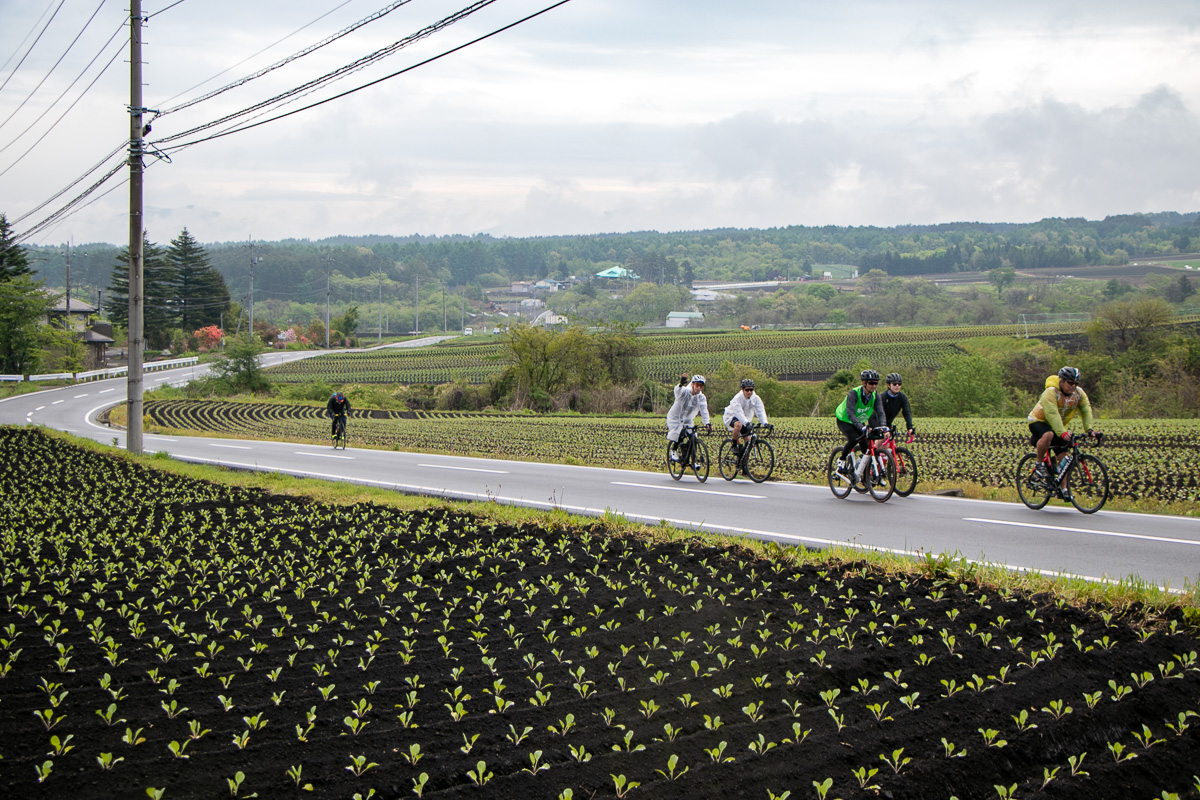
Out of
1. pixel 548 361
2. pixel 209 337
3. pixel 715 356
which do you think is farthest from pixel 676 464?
pixel 209 337

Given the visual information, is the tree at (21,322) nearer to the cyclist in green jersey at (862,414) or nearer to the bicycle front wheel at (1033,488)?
the cyclist in green jersey at (862,414)

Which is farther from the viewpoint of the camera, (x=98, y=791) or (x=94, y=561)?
(x=94, y=561)

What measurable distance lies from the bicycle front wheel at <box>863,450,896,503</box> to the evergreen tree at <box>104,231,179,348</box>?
103 meters

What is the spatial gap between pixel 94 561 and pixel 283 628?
3593 mm

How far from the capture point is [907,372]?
195 ft

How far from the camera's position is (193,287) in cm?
10850

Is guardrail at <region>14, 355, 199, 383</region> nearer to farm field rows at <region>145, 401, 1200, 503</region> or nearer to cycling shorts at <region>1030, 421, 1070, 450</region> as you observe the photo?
farm field rows at <region>145, 401, 1200, 503</region>

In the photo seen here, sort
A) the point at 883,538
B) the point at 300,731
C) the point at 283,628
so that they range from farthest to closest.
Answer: the point at 883,538
the point at 283,628
the point at 300,731

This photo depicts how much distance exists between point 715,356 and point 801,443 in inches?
2544

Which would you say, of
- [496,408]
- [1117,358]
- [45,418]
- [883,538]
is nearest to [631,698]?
[883,538]

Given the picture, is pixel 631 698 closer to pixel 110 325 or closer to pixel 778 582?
pixel 778 582

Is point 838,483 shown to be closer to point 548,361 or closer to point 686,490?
point 686,490

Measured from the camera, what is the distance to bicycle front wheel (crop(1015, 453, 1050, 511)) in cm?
1202

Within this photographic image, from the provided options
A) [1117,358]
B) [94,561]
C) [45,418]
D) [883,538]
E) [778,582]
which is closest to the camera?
[778,582]
